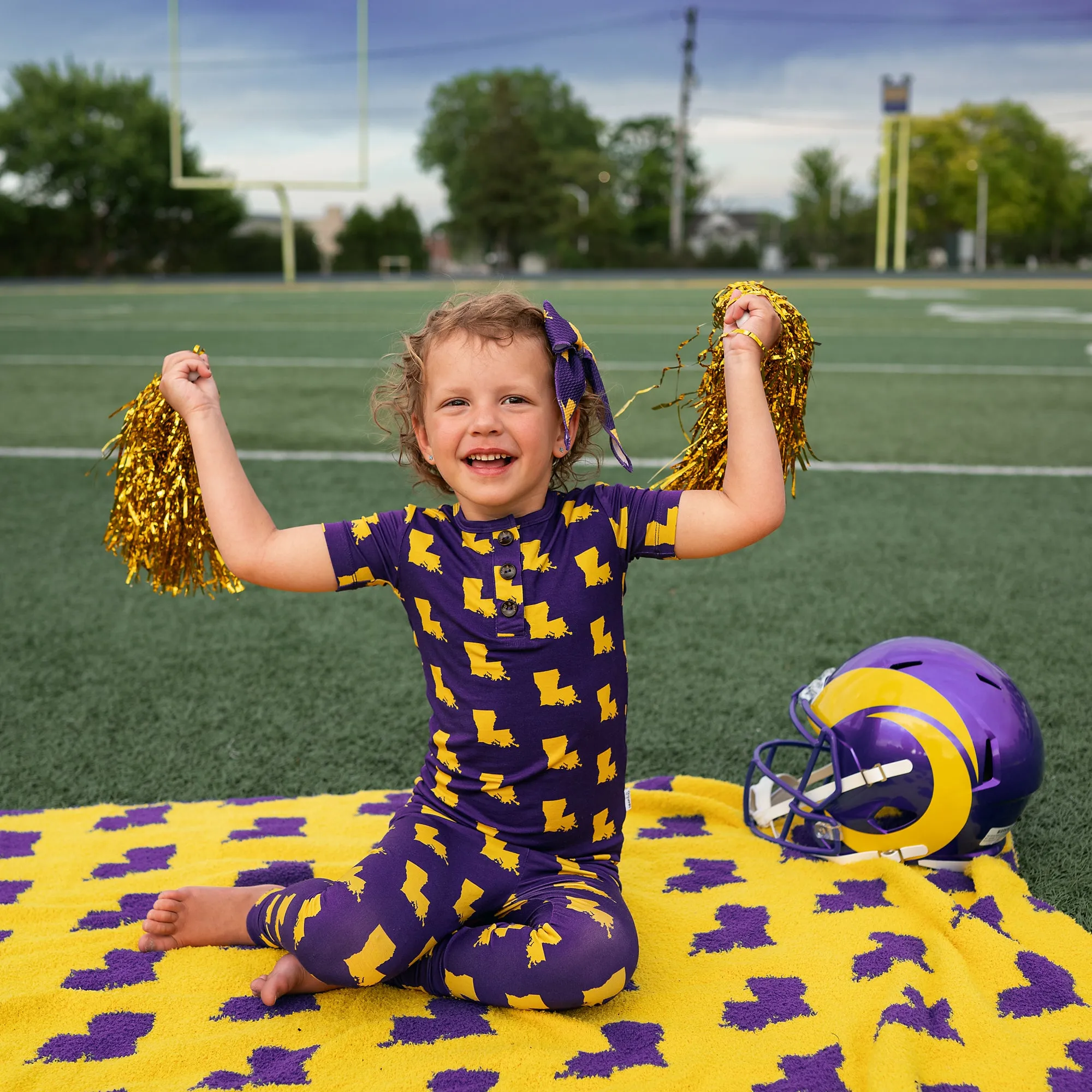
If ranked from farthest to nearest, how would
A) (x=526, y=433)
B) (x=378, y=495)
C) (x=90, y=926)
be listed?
(x=378, y=495), (x=90, y=926), (x=526, y=433)

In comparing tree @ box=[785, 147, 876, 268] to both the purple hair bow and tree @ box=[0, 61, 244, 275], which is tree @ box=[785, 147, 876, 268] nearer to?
tree @ box=[0, 61, 244, 275]

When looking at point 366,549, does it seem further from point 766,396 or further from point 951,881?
point 951,881

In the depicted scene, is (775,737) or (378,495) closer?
(775,737)

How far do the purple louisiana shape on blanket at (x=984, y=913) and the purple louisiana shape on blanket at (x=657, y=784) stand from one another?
68cm

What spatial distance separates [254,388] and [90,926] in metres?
7.19

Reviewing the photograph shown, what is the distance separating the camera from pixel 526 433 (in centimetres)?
181

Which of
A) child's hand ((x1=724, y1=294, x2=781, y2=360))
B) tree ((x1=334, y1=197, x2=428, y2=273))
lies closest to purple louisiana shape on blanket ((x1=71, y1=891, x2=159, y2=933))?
child's hand ((x1=724, y1=294, x2=781, y2=360))

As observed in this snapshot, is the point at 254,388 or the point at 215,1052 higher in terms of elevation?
the point at 254,388

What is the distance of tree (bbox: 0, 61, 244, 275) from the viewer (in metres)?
41.2

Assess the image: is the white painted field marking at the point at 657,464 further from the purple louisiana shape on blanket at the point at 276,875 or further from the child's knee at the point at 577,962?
the child's knee at the point at 577,962

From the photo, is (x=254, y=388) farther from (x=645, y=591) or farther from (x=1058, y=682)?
(x=1058, y=682)

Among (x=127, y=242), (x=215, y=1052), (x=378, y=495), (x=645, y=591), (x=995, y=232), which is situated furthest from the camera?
(x=995, y=232)

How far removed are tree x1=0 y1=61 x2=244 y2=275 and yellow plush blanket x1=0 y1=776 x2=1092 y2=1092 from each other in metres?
42.6

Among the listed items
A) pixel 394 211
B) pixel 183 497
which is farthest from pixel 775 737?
pixel 394 211
